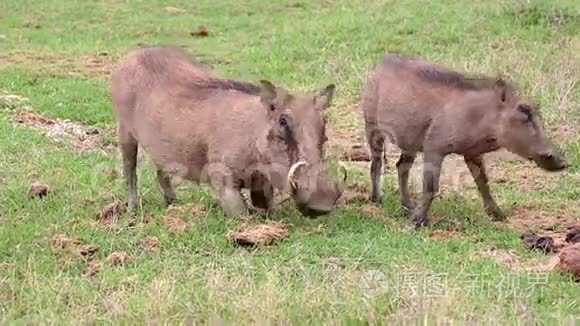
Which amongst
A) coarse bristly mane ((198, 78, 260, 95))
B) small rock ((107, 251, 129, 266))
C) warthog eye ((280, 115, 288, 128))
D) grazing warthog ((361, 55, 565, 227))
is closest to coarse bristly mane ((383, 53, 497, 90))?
grazing warthog ((361, 55, 565, 227))

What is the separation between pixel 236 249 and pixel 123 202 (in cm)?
141

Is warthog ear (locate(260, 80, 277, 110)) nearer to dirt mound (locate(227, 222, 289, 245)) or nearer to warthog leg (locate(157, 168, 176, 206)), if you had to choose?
dirt mound (locate(227, 222, 289, 245))

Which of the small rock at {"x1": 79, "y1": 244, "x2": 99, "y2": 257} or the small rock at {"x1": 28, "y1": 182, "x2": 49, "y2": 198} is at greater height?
the small rock at {"x1": 79, "y1": 244, "x2": 99, "y2": 257}

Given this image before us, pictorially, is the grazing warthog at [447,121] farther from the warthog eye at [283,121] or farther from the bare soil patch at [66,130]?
the bare soil patch at [66,130]

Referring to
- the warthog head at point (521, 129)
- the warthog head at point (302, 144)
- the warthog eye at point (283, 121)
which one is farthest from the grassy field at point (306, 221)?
the warthog eye at point (283, 121)

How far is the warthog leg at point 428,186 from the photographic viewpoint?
644cm

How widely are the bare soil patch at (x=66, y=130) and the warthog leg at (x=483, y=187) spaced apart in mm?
3196

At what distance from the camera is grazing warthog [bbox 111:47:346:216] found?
5949 mm

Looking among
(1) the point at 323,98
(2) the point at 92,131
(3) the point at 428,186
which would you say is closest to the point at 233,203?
(1) the point at 323,98

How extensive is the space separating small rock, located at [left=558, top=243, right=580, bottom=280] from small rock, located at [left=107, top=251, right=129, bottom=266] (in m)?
2.16

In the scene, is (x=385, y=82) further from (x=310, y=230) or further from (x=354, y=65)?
(x=354, y=65)

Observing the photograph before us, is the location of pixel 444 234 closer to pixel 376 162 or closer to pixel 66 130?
pixel 376 162

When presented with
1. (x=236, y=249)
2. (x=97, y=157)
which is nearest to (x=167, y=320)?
(x=236, y=249)

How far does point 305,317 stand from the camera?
4.38m
